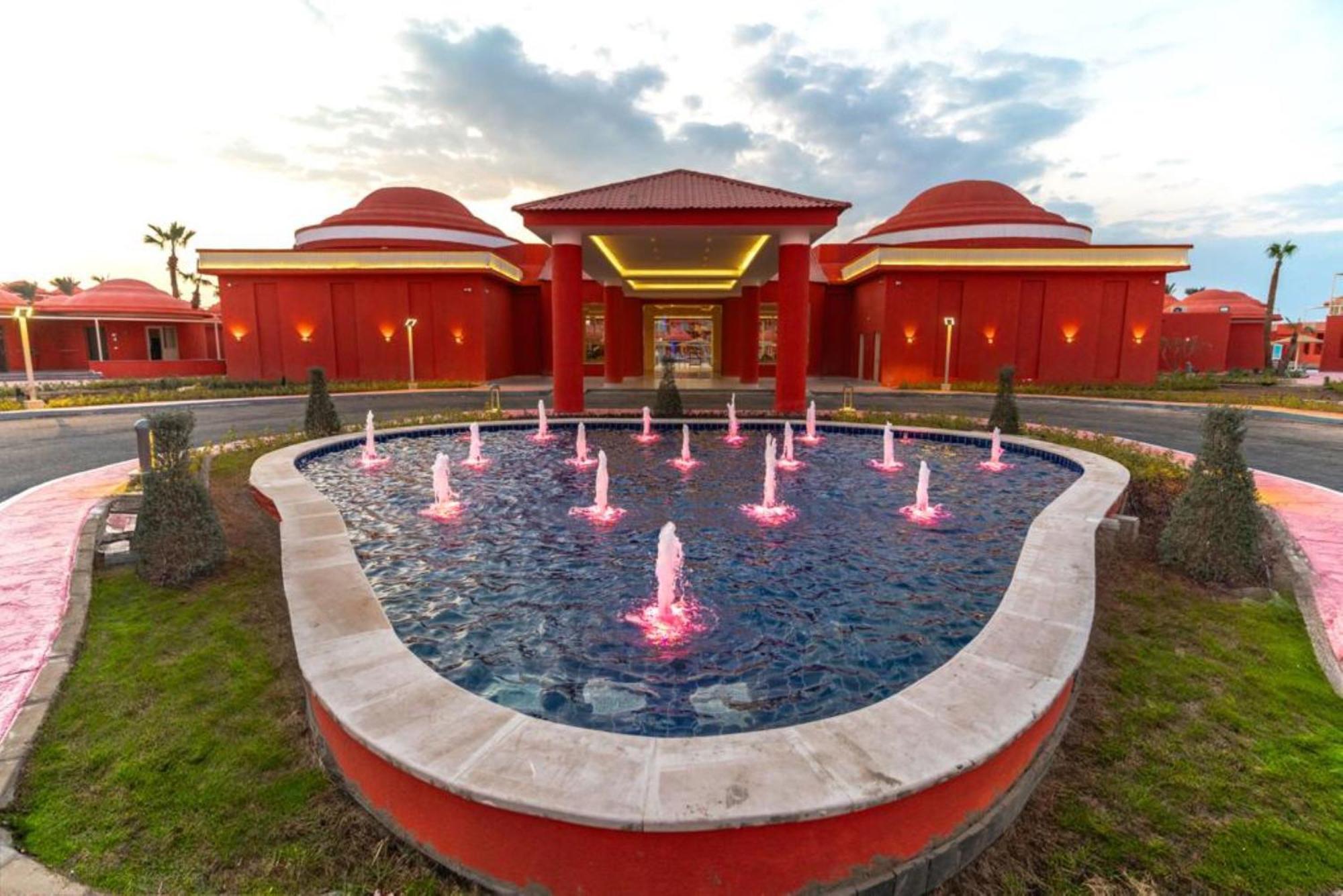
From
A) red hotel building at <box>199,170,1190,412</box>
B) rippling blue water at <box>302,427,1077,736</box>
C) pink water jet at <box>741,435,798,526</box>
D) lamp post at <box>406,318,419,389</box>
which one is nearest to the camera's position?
rippling blue water at <box>302,427,1077,736</box>

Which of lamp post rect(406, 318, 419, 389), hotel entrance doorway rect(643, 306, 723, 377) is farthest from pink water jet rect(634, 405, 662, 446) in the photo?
hotel entrance doorway rect(643, 306, 723, 377)

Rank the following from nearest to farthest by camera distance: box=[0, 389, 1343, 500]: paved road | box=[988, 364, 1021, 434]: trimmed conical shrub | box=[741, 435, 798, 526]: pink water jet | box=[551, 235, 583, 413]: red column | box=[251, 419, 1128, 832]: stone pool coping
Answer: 1. box=[251, 419, 1128, 832]: stone pool coping
2. box=[741, 435, 798, 526]: pink water jet
3. box=[0, 389, 1343, 500]: paved road
4. box=[988, 364, 1021, 434]: trimmed conical shrub
5. box=[551, 235, 583, 413]: red column

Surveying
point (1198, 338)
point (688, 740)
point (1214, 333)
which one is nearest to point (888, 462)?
point (688, 740)

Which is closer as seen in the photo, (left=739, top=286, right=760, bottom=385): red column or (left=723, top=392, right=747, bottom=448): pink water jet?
(left=723, top=392, right=747, bottom=448): pink water jet

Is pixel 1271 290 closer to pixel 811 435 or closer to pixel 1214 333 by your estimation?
pixel 1214 333

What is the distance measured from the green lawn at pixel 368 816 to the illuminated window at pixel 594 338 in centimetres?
3194

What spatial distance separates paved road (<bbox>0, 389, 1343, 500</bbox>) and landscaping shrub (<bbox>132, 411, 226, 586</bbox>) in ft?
18.8

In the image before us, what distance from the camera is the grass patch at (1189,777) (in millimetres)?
3029

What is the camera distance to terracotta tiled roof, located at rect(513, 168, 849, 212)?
55.1 ft

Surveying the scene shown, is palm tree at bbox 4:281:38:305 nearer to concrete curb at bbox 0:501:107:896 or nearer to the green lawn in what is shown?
concrete curb at bbox 0:501:107:896

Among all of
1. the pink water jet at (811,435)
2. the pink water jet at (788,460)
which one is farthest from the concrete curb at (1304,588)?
the pink water jet at (811,435)

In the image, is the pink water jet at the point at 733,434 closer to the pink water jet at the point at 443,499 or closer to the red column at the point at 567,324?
the red column at the point at 567,324

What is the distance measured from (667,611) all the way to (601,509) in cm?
335

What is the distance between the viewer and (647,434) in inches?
600
